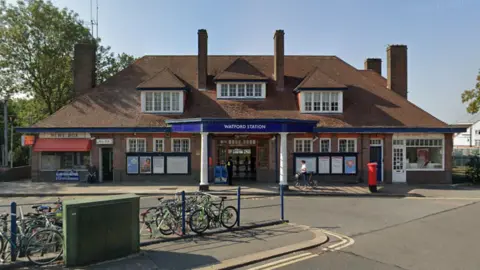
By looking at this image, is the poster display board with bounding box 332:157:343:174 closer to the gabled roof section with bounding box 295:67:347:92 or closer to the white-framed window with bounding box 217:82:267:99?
the gabled roof section with bounding box 295:67:347:92

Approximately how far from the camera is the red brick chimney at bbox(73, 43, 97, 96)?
25578mm

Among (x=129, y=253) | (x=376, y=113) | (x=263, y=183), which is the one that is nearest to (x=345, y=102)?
(x=376, y=113)

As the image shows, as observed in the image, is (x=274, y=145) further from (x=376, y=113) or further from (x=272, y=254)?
(x=272, y=254)

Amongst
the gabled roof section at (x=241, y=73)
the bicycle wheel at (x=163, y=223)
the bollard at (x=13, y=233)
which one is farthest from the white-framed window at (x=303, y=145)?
the bollard at (x=13, y=233)

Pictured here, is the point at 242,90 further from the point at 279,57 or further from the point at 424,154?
the point at 424,154

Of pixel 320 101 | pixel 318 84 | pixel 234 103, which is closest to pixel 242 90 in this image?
pixel 234 103

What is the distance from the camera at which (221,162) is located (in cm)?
2308

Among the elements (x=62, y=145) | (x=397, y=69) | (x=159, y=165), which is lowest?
(x=159, y=165)

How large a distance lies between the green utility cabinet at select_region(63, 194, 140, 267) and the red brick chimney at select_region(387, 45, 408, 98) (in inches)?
912

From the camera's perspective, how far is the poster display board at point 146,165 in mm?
21891

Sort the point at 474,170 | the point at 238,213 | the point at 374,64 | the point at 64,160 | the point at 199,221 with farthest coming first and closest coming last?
the point at 374,64, the point at 474,170, the point at 64,160, the point at 238,213, the point at 199,221

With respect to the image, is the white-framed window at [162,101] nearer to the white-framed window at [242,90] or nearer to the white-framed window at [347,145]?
the white-framed window at [242,90]

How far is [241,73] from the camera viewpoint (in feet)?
81.0

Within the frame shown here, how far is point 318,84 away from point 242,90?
5196 mm
